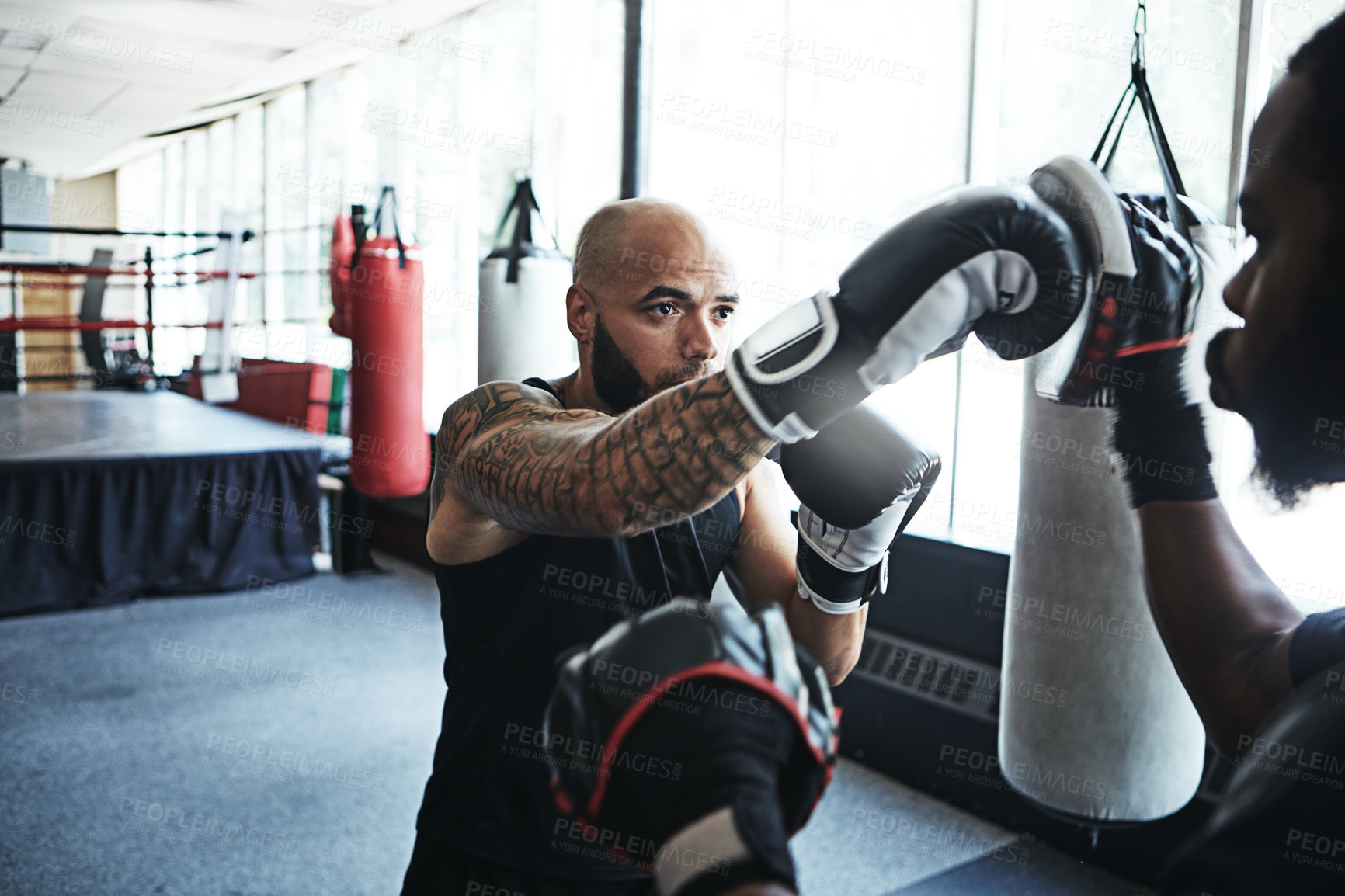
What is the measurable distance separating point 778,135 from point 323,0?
11.6ft

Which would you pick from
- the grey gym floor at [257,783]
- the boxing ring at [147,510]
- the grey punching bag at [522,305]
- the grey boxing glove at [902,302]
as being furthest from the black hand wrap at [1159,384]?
the boxing ring at [147,510]

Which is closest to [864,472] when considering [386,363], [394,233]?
[386,363]

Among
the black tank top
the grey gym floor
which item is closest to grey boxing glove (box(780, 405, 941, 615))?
the black tank top

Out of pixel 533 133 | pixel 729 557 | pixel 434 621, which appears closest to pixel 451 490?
pixel 729 557

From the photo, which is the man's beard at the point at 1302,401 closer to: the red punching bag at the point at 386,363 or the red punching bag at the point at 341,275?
the red punching bag at the point at 386,363

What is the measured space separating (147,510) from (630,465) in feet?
15.5

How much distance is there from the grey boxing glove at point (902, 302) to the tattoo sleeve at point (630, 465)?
1.3 inches

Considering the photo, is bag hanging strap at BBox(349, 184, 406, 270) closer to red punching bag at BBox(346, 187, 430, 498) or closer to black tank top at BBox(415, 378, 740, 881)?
red punching bag at BBox(346, 187, 430, 498)

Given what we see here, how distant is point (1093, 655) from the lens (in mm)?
1911

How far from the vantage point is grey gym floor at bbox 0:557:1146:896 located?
2.54 m

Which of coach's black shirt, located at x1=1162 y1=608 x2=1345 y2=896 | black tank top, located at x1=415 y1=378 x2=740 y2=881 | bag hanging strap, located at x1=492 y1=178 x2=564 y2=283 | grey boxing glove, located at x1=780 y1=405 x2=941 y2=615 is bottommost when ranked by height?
black tank top, located at x1=415 y1=378 x2=740 y2=881

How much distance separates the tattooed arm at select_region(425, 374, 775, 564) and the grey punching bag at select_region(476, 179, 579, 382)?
2.58 metres

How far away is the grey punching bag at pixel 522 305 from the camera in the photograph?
362 cm

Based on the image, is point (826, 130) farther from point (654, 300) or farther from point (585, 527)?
point (585, 527)
